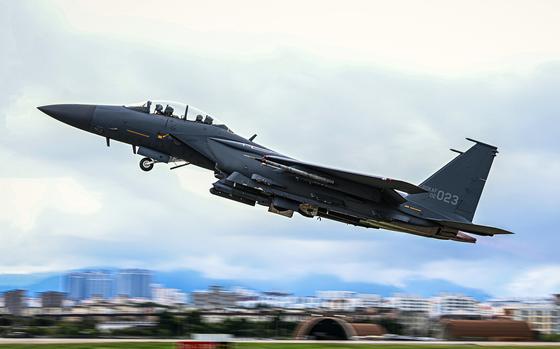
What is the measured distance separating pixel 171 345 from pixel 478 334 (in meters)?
22.7

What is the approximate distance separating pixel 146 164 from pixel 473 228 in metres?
11.0

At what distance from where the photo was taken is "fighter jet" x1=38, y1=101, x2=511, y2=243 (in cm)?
2566

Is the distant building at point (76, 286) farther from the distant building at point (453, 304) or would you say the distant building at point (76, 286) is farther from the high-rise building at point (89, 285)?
the distant building at point (453, 304)

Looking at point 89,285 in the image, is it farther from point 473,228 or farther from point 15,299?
→ point 473,228

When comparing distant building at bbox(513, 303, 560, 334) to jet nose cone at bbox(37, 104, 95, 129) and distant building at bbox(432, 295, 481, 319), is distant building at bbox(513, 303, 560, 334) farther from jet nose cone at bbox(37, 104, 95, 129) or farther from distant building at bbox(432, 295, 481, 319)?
jet nose cone at bbox(37, 104, 95, 129)

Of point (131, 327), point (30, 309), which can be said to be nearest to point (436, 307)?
point (30, 309)

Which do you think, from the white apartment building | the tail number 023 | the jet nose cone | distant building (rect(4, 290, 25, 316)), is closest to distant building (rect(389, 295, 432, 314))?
the white apartment building

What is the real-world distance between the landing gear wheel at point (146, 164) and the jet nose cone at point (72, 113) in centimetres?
211

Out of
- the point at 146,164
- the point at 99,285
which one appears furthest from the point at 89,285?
the point at 146,164

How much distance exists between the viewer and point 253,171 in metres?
25.8

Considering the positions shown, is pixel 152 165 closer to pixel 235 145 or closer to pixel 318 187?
pixel 235 145

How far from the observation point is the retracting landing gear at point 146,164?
2653cm

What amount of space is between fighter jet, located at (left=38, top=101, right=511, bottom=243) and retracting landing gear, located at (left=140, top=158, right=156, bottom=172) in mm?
33

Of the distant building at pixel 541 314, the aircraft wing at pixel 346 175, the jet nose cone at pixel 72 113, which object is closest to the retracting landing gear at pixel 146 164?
the jet nose cone at pixel 72 113
